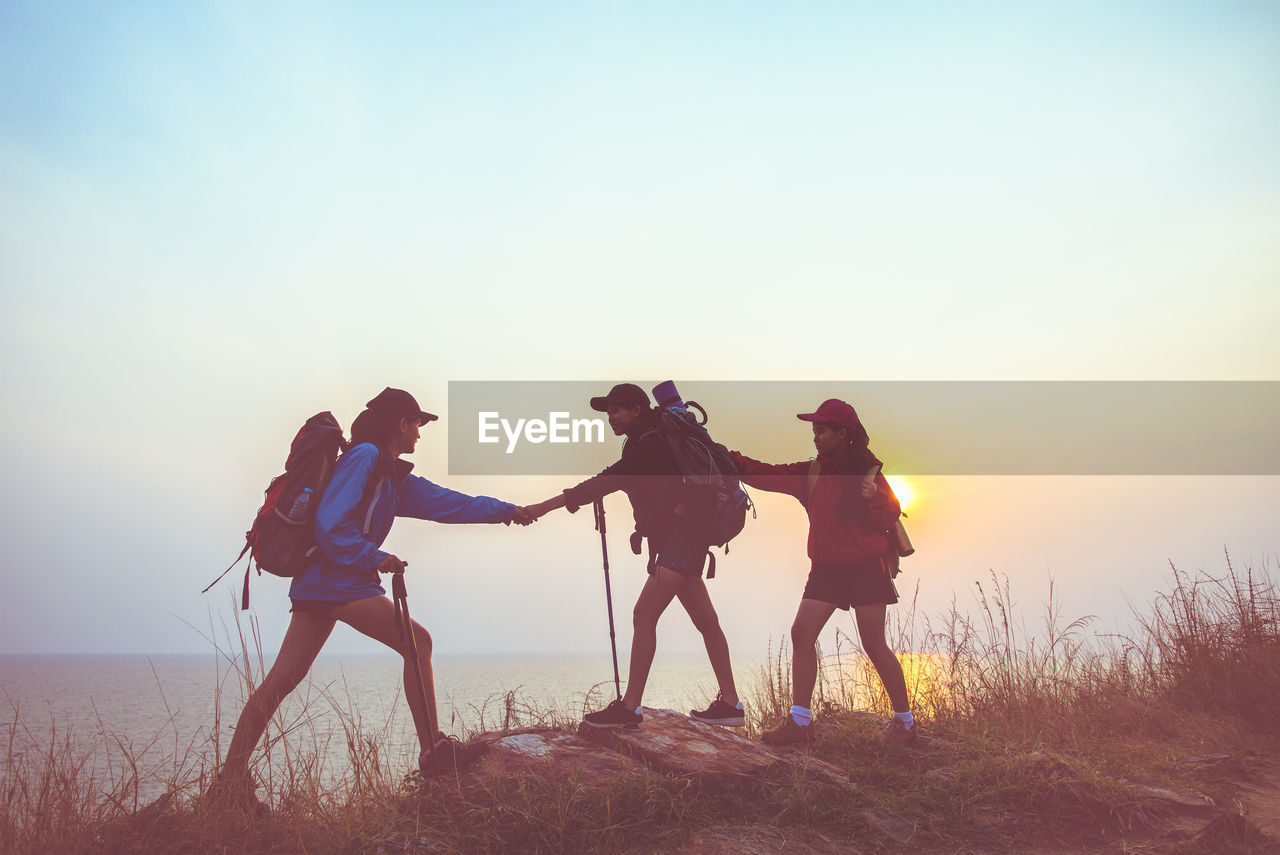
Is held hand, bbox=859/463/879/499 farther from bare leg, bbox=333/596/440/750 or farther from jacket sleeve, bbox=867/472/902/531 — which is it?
bare leg, bbox=333/596/440/750

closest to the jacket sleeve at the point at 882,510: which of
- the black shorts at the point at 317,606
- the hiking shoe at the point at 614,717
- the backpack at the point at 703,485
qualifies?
the backpack at the point at 703,485

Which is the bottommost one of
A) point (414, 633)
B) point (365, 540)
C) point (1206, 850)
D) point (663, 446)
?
point (1206, 850)

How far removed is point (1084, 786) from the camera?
5242mm

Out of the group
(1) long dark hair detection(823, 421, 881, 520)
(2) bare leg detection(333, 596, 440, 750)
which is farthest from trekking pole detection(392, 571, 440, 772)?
(1) long dark hair detection(823, 421, 881, 520)

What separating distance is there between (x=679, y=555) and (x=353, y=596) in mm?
2114

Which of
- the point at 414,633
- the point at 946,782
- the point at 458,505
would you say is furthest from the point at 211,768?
the point at 946,782

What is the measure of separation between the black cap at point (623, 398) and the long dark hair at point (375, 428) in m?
1.41

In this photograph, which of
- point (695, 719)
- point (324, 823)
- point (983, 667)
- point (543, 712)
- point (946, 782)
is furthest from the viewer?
point (983, 667)

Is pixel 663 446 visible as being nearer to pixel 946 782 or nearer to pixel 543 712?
pixel 543 712

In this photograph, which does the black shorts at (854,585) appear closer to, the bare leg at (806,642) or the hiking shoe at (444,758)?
the bare leg at (806,642)

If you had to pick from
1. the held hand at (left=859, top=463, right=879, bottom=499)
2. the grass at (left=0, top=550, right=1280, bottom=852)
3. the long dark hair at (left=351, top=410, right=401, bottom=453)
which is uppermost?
the long dark hair at (left=351, top=410, right=401, bottom=453)

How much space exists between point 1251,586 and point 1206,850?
202 inches

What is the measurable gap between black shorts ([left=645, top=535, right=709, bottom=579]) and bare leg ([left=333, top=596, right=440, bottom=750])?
5.32ft

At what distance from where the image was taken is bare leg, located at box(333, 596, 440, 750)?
188 inches
